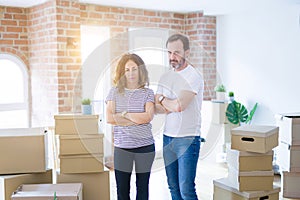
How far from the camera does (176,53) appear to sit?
2.25 metres

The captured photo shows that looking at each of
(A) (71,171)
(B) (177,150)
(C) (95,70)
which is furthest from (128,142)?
(A) (71,171)

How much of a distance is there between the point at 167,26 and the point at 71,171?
3087mm

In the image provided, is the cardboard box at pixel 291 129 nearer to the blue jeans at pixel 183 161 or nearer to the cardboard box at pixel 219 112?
the cardboard box at pixel 219 112

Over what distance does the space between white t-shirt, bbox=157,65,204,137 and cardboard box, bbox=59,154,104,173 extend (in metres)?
0.62

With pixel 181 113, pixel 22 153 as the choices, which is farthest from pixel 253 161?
pixel 22 153

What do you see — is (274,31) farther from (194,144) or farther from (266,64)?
(194,144)

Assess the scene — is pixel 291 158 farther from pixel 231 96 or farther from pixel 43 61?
pixel 43 61

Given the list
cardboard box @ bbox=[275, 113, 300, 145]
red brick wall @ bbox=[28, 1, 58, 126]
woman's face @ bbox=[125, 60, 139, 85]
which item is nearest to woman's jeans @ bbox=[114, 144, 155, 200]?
woman's face @ bbox=[125, 60, 139, 85]

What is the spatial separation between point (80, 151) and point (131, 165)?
1.62 ft

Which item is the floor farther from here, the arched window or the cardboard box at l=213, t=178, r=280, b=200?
the arched window

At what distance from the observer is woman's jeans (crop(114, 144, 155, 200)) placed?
2.31 m

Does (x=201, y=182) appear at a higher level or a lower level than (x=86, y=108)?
lower

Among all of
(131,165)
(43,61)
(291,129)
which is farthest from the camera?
(43,61)

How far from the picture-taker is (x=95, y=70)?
219cm
